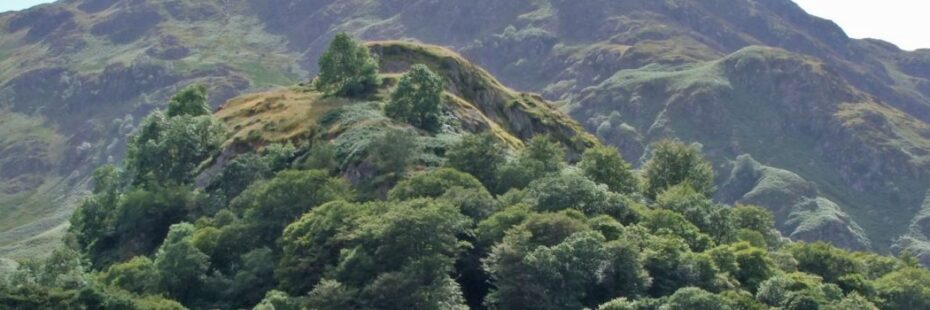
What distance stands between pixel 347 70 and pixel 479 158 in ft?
156

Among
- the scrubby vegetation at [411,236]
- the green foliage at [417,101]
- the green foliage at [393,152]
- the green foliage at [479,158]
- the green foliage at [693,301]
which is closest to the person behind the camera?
the green foliage at [693,301]

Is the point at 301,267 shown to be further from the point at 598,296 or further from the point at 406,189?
the point at 598,296

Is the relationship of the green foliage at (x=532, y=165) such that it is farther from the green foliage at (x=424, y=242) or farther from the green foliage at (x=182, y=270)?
the green foliage at (x=182, y=270)

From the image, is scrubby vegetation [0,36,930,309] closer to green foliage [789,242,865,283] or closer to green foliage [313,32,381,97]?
green foliage [789,242,865,283]

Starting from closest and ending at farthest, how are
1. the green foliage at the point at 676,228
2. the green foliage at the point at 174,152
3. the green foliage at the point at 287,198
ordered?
the green foliage at the point at 287,198, the green foliage at the point at 676,228, the green foliage at the point at 174,152

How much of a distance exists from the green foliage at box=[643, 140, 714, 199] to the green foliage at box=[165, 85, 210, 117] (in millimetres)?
74765

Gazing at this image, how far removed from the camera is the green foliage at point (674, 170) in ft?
552

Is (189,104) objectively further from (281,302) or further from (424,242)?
(281,302)

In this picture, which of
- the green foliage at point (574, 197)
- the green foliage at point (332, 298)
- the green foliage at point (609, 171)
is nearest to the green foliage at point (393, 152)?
the green foliage at point (574, 197)

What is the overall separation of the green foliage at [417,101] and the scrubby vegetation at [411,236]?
4.13ft

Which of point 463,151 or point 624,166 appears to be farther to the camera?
point 624,166

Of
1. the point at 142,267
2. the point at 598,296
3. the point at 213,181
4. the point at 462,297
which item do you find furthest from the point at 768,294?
the point at 213,181

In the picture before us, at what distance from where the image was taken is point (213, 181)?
152 meters

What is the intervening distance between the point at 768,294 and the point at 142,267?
6574 cm
